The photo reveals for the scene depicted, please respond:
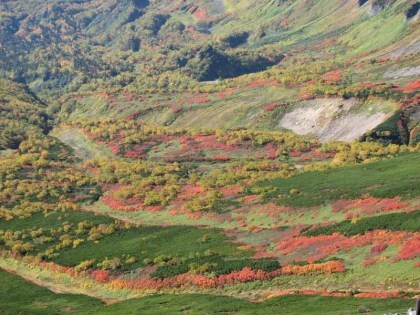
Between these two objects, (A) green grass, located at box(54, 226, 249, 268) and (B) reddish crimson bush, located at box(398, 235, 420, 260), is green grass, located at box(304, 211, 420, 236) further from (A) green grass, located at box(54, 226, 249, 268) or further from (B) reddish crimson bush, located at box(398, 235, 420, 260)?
(A) green grass, located at box(54, 226, 249, 268)

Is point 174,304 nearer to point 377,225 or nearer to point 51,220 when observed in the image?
point 377,225

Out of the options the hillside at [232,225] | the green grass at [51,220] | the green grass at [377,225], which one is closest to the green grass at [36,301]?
the hillside at [232,225]

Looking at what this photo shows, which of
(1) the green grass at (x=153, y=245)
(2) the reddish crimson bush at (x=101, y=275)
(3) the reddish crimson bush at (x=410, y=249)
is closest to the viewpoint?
(3) the reddish crimson bush at (x=410, y=249)

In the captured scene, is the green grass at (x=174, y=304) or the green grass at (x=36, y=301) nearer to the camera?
the green grass at (x=174, y=304)

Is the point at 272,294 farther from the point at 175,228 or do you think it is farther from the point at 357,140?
the point at 357,140

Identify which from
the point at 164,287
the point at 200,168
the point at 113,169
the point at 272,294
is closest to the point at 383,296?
the point at 272,294

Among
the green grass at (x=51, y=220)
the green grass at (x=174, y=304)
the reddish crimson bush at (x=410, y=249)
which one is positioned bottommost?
the green grass at (x=51, y=220)

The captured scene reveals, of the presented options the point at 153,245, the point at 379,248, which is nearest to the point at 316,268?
the point at 379,248

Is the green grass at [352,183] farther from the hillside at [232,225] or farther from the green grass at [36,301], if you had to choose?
the green grass at [36,301]
